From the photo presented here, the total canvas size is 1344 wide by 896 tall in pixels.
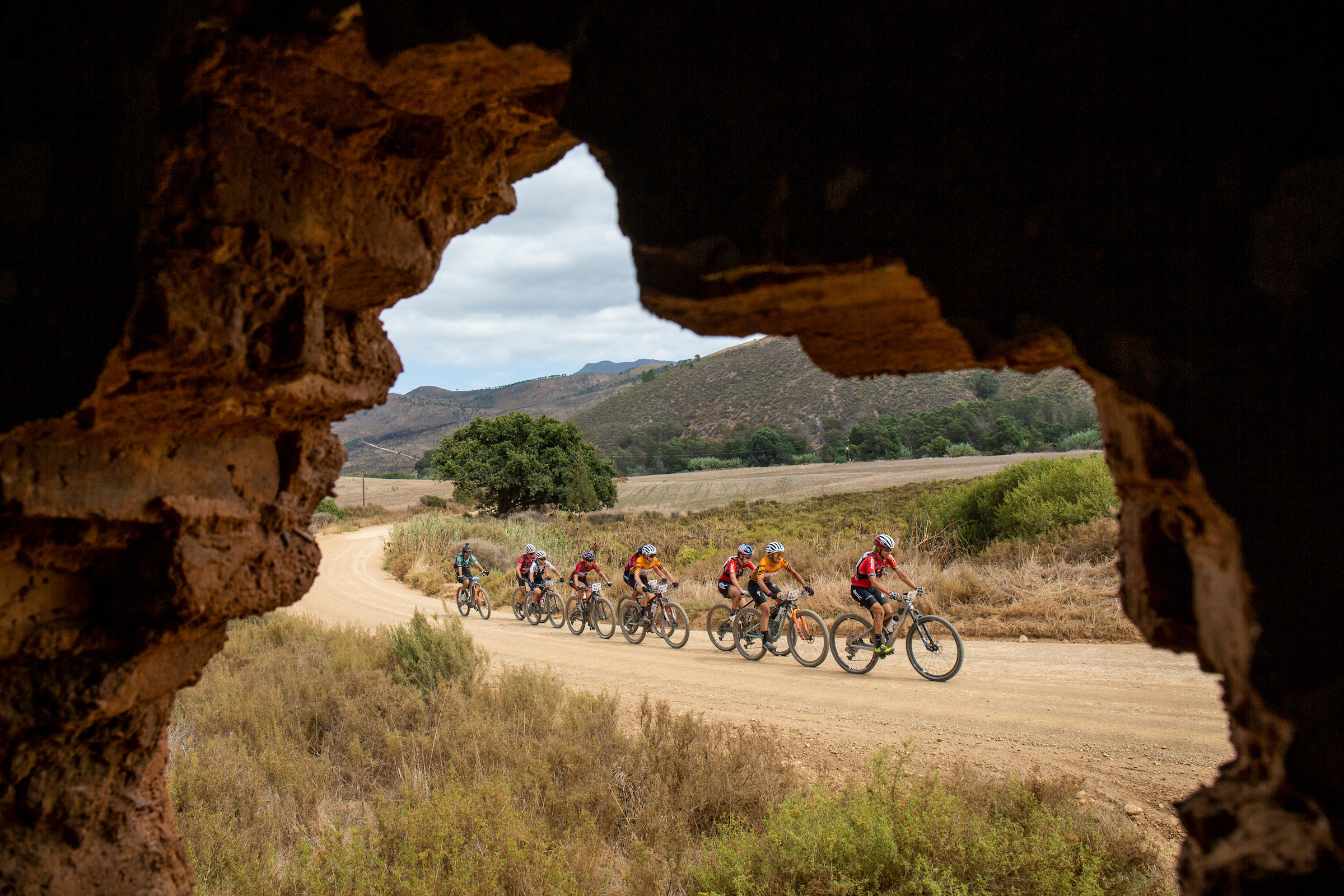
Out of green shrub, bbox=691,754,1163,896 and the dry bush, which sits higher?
green shrub, bbox=691,754,1163,896

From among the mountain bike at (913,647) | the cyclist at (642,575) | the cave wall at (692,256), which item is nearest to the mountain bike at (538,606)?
the cyclist at (642,575)

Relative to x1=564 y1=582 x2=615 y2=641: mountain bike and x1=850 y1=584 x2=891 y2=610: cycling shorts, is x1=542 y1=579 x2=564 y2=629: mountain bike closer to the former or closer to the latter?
x1=564 y1=582 x2=615 y2=641: mountain bike

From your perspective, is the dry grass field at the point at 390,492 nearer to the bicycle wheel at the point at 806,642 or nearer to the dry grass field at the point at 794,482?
the dry grass field at the point at 794,482

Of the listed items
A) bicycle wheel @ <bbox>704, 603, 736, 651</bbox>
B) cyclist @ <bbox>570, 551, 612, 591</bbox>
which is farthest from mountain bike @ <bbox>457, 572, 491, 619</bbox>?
bicycle wheel @ <bbox>704, 603, 736, 651</bbox>

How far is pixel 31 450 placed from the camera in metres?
2.14

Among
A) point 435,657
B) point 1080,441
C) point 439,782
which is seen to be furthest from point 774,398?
point 439,782

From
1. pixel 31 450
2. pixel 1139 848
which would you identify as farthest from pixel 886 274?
pixel 1139 848

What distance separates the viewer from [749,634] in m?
10.6

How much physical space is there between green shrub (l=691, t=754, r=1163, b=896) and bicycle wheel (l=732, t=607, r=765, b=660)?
19.2ft

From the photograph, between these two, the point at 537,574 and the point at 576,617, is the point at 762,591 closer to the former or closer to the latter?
the point at 576,617

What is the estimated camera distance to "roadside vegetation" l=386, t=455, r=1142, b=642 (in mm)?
10930

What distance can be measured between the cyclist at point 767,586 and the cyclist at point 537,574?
18.4 feet

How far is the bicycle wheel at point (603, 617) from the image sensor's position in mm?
13273

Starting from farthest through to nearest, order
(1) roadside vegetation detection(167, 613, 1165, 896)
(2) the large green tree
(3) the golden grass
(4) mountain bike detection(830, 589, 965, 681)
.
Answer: (2) the large green tree
(3) the golden grass
(4) mountain bike detection(830, 589, 965, 681)
(1) roadside vegetation detection(167, 613, 1165, 896)
